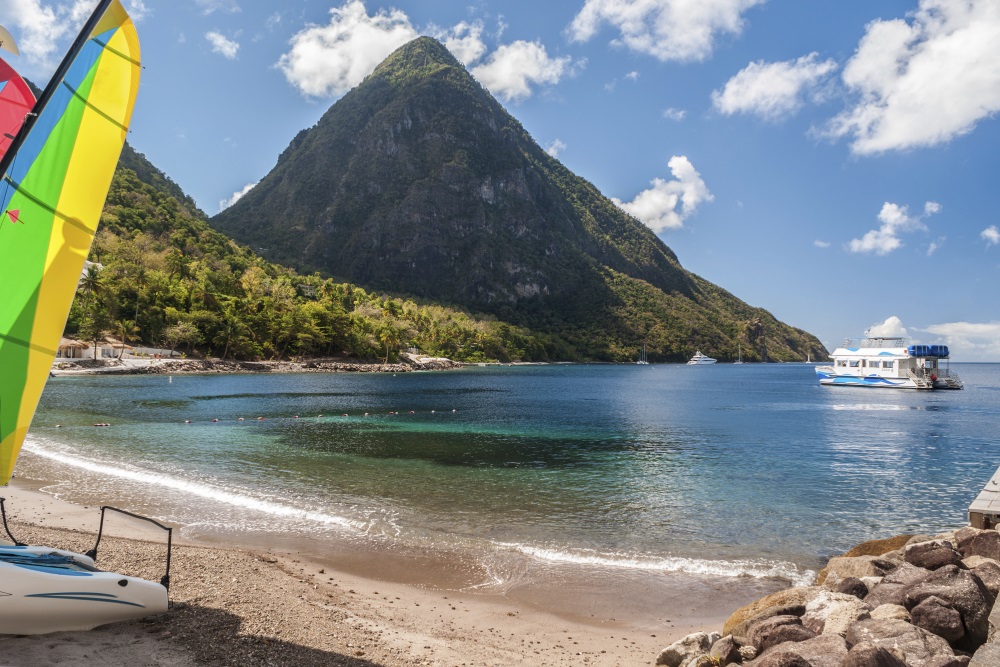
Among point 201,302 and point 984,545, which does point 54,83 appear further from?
point 201,302

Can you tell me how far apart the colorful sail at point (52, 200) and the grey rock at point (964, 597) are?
37.3 feet

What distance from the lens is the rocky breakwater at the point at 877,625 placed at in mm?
6059

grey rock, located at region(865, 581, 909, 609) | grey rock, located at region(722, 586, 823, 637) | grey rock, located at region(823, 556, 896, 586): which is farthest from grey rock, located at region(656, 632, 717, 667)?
grey rock, located at region(823, 556, 896, 586)

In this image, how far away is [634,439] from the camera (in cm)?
3400

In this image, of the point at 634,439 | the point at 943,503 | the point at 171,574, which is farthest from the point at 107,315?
the point at 943,503

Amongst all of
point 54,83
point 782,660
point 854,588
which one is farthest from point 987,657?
point 54,83

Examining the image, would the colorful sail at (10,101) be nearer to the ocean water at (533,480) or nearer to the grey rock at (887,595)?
the ocean water at (533,480)

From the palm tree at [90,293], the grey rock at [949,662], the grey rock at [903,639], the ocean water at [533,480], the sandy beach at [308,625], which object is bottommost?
the ocean water at [533,480]

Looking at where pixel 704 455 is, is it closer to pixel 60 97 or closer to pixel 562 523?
pixel 562 523

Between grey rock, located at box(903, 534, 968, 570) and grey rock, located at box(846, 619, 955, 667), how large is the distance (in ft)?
11.2

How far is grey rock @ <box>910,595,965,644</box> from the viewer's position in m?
6.73

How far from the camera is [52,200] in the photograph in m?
6.09

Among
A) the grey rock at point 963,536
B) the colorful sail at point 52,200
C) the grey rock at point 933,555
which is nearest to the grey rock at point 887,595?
the grey rock at point 933,555

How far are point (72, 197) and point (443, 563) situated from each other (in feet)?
31.9
